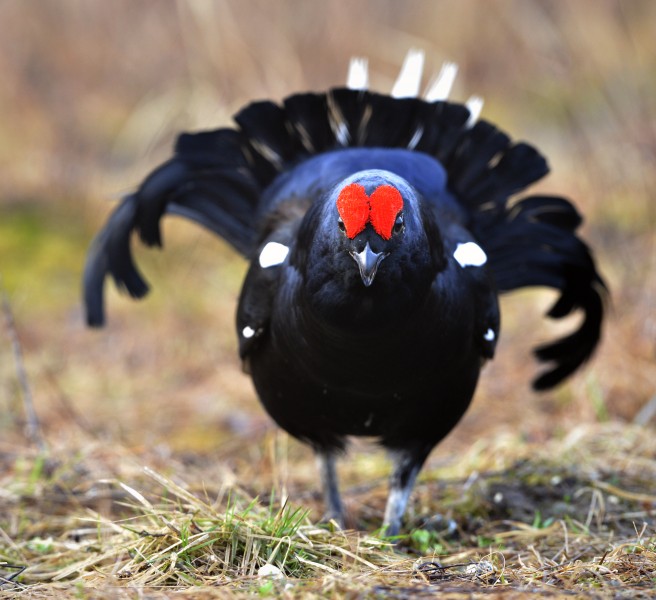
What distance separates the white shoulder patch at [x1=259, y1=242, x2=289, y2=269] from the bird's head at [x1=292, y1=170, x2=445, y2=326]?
0.47 m

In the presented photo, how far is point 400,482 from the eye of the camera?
473 cm

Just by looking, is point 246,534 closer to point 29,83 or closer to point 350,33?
point 350,33

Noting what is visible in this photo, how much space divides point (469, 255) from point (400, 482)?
1.22 m

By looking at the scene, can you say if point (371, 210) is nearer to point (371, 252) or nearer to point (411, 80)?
point (371, 252)

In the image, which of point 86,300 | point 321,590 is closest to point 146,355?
point 86,300

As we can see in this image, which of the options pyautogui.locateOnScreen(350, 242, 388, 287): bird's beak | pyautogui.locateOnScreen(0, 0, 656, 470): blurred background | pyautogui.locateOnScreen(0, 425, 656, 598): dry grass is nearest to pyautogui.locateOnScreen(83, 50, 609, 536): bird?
pyautogui.locateOnScreen(350, 242, 388, 287): bird's beak

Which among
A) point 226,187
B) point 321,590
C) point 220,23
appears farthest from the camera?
point 220,23

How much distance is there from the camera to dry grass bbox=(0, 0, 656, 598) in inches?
145

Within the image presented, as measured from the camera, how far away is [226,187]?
18.0 feet

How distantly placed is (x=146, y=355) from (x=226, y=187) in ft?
12.5

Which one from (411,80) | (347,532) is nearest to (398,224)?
(347,532)

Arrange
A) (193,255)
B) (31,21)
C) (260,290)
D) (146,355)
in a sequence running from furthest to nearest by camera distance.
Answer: (31,21), (193,255), (146,355), (260,290)

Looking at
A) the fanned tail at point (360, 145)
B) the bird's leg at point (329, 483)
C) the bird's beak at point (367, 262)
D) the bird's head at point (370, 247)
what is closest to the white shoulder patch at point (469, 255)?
the bird's head at point (370, 247)

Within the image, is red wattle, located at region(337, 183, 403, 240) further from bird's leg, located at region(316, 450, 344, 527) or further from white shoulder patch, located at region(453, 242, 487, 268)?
bird's leg, located at region(316, 450, 344, 527)
